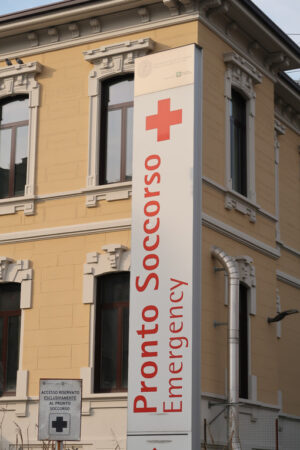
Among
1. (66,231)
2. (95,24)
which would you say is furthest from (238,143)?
(66,231)

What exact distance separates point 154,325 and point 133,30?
299 inches

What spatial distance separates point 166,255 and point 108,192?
449 centimetres

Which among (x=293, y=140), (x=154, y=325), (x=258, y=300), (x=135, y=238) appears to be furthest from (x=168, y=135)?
(x=293, y=140)

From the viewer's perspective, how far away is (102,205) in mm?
20172

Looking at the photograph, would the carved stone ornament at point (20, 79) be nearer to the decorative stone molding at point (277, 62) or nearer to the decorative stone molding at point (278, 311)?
the decorative stone molding at point (277, 62)

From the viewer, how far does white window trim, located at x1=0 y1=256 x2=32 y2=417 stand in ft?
65.3

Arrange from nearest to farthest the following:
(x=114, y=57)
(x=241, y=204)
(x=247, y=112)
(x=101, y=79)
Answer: (x=114, y=57)
(x=101, y=79)
(x=241, y=204)
(x=247, y=112)

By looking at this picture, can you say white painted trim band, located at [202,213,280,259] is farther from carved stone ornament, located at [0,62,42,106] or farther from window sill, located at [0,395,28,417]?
window sill, located at [0,395,28,417]

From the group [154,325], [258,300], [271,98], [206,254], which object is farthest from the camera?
[271,98]

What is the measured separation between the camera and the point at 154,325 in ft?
51.8

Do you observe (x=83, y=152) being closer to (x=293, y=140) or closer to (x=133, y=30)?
(x=133, y=30)

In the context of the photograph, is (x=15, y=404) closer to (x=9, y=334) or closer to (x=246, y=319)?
(x=9, y=334)

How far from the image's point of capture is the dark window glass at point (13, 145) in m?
21.6

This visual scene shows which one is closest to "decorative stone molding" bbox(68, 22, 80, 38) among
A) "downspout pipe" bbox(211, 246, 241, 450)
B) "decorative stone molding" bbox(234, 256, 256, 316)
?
"downspout pipe" bbox(211, 246, 241, 450)
